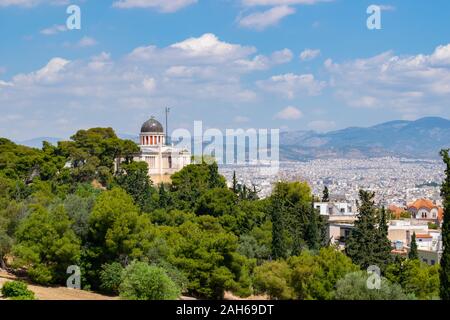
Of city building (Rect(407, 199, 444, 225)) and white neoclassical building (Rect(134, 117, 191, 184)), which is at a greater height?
white neoclassical building (Rect(134, 117, 191, 184))

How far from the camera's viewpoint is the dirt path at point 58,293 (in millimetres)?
25769

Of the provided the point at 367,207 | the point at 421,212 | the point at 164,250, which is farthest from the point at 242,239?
the point at 421,212

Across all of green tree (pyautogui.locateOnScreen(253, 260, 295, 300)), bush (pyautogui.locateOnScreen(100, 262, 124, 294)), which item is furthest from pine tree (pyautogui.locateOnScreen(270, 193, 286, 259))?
bush (pyautogui.locateOnScreen(100, 262, 124, 294))

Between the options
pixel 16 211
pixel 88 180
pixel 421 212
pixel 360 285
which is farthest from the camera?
pixel 421 212

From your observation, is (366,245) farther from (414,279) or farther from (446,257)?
(446,257)

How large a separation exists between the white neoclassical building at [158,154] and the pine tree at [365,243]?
27974 millimetres

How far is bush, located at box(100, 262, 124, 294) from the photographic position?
95.0 ft

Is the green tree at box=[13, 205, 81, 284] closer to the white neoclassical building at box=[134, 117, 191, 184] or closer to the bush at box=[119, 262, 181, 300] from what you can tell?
the bush at box=[119, 262, 181, 300]

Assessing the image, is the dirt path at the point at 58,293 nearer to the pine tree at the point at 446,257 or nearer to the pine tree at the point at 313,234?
the pine tree at the point at 446,257

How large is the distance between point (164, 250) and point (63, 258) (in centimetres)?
403

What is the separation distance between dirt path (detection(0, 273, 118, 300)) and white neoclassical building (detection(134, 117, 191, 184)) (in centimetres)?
3401

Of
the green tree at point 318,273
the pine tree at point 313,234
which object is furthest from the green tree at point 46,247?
the pine tree at point 313,234
